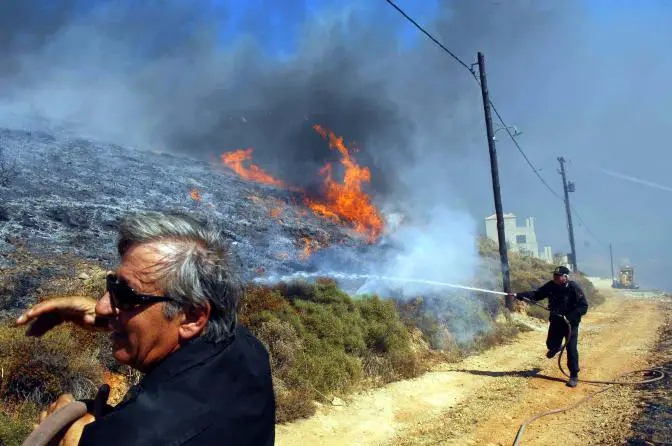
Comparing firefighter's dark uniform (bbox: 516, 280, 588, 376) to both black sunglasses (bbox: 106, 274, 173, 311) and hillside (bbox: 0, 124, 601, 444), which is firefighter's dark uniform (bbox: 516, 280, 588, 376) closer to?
hillside (bbox: 0, 124, 601, 444)

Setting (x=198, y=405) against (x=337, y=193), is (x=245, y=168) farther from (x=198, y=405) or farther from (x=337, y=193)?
(x=198, y=405)

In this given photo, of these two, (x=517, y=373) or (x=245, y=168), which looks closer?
(x=517, y=373)

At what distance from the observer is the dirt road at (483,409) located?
5.82 metres

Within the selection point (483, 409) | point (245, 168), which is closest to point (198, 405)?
point (483, 409)

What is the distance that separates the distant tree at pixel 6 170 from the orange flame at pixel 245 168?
31.5 feet

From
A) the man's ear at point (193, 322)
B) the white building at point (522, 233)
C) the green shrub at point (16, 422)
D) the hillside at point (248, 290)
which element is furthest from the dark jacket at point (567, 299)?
the white building at point (522, 233)

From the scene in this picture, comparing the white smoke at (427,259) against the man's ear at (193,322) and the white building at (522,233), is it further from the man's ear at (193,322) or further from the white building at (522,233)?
the white building at (522,233)

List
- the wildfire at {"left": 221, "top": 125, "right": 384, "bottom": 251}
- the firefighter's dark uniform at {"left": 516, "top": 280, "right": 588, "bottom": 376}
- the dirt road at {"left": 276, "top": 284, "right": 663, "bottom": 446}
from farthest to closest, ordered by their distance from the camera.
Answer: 1. the wildfire at {"left": 221, "top": 125, "right": 384, "bottom": 251}
2. the firefighter's dark uniform at {"left": 516, "top": 280, "right": 588, "bottom": 376}
3. the dirt road at {"left": 276, "top": 284, "right": 663, "bottom": 446}

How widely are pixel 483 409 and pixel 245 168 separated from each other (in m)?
19.1

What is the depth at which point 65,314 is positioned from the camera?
2047mm

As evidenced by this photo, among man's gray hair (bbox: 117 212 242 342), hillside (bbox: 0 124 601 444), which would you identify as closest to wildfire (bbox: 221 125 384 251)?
hillside (bbox: 0 124 601 444)

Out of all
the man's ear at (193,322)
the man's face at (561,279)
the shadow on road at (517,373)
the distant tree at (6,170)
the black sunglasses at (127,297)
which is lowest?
the shadow on road at (517,373)

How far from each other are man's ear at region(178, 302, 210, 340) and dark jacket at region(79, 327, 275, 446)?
0.07m

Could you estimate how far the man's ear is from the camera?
5.15 feet
